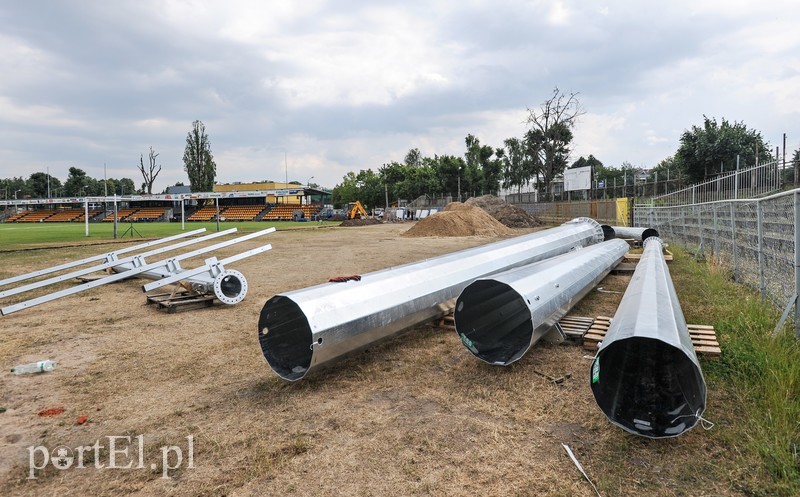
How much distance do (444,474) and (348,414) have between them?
107 cm

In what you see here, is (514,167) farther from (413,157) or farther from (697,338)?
(697,338)

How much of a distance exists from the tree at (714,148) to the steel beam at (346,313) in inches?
1225

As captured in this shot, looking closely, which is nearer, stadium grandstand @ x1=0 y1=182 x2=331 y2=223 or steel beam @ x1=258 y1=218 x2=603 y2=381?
steel beam @ x1=258 y1=218 x2=603 y2=381

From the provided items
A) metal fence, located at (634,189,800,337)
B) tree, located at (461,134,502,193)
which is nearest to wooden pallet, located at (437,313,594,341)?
metal fence, located at (634,189,800,337)

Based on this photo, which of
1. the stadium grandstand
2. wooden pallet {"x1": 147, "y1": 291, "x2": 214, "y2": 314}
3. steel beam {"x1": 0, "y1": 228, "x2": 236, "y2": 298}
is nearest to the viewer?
steel beam {"x1": 0, "y1": 228, "x2": 236, "y2": 298}

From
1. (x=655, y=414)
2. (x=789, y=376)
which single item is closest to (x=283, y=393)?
(x=655, y=414)

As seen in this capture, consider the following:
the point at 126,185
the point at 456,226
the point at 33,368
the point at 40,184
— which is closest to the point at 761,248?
the point at 33,368

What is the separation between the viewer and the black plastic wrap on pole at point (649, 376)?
288cm

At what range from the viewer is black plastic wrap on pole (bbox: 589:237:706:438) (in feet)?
9.46

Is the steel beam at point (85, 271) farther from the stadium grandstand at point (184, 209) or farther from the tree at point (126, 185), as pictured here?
the tree at point (126, 185)

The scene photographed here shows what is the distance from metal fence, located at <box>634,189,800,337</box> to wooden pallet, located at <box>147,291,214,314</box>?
7398 millimetres

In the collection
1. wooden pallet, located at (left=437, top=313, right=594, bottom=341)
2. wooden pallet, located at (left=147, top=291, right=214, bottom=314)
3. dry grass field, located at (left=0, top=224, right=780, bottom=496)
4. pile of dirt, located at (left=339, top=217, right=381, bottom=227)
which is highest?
pile of dirt, located at (left=339, top=217, right=381, bottom=227)

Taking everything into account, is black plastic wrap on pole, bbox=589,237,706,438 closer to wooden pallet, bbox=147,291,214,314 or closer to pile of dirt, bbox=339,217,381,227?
wooden pallet, bbox=147,291,214,314

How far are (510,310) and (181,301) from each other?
517 cm
